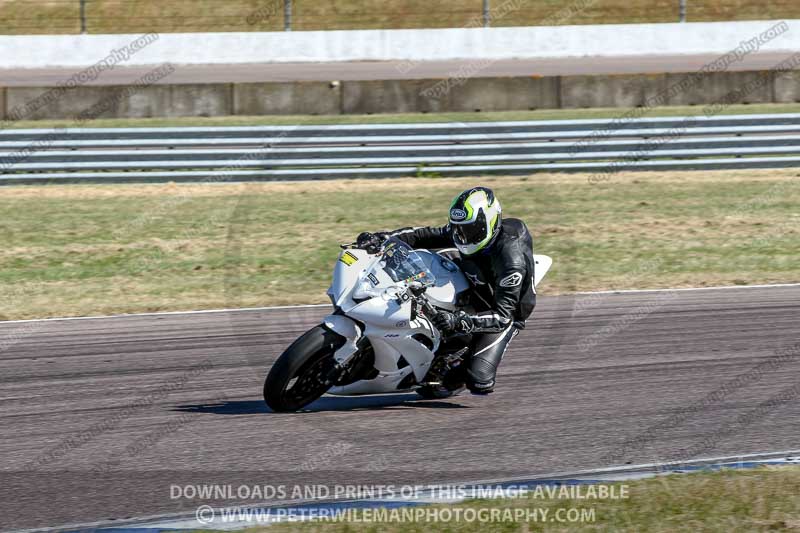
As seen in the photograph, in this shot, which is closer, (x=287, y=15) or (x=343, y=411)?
(x=343, y=411)

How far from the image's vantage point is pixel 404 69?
28.8m

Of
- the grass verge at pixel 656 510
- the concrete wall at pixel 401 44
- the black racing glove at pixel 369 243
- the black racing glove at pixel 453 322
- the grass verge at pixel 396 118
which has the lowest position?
the grass verge at pixel 656 510

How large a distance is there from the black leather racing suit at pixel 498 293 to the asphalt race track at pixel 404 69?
19492 millimetres

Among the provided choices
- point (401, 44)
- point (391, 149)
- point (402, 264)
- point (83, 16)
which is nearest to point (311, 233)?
point (391, 149)

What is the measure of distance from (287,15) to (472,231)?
75.1 feet

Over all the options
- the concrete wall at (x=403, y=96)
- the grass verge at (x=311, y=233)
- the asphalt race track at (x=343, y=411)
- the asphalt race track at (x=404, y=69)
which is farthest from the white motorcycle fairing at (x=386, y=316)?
the asphalt race track at (x=404, y=69)

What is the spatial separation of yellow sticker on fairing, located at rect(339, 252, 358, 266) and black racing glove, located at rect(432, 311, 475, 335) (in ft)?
2.17

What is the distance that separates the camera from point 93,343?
10102mm

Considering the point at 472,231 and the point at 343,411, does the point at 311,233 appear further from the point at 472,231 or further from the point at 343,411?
the point at 472,231

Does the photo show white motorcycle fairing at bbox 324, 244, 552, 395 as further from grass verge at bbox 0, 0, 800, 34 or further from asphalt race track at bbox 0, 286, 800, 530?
grass verge at bbox 0, 0, 800, 34

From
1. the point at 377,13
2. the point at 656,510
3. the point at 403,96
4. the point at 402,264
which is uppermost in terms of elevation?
the point at 377,13

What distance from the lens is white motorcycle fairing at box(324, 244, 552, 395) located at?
286 inches

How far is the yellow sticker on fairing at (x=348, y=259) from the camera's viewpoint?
7410 millimetres

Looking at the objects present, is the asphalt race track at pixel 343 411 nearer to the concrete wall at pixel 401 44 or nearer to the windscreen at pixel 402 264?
the windscreen at pixel 402 264
